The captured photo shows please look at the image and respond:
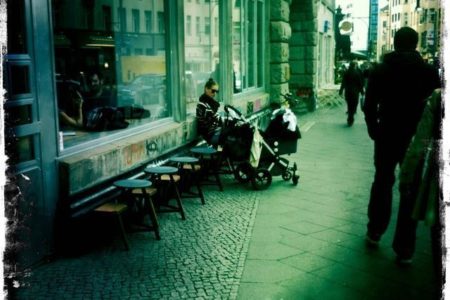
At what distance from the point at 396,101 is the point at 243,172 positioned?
3.41 m

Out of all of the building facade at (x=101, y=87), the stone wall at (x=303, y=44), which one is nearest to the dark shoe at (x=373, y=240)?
the building facade at (x=101, y=87)

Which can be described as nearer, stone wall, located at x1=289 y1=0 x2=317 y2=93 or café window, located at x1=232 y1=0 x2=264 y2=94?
café window, located at x1=232 y1=0 x2=264 y2=94

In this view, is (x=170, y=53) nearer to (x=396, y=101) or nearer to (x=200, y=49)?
(x=200, y=49)

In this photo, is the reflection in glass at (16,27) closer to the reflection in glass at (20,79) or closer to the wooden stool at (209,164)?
the reflection in glass at (20,79)

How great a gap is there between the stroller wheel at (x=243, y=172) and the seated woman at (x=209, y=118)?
501mm

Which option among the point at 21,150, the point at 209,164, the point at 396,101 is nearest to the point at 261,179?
the point at 209,164

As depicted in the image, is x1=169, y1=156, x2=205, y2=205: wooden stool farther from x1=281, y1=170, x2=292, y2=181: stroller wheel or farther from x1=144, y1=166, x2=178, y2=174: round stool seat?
x1=281, y1=170, x2=292, y2=181: stroller wheel

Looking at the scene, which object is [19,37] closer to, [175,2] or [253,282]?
[253,282]

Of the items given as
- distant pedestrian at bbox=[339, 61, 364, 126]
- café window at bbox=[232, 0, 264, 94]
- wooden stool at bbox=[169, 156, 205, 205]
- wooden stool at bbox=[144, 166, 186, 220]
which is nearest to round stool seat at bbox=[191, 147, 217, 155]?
wooden stool at bbox=[169, 156, 205, 205]

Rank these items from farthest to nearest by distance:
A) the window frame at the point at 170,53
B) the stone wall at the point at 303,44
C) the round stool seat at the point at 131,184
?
1. the stone wall at the point at 303,44
2. the window frame at the point at 170,53
3. the round stool seat at the point at 131,184

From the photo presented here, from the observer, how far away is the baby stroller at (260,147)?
7562mm

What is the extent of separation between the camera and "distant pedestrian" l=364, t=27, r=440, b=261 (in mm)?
4715

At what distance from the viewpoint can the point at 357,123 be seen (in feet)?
51.6

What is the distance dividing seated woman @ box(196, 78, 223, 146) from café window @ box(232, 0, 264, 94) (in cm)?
301
